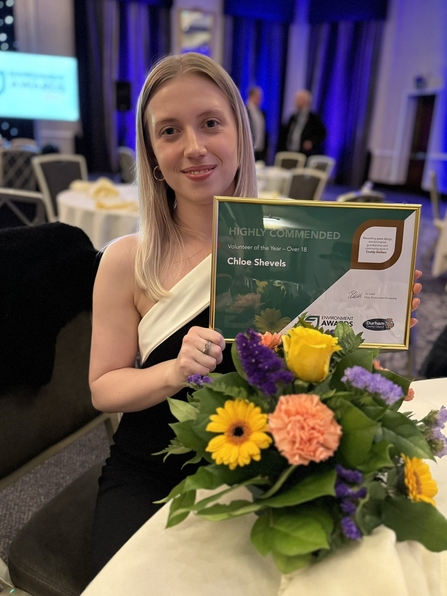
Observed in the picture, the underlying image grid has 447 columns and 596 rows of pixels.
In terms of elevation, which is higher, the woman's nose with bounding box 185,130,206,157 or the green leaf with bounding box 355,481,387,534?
the woman's nose with bounding box 185,130,206,157

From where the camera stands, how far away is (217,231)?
89 centimetres

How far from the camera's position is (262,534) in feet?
1.76

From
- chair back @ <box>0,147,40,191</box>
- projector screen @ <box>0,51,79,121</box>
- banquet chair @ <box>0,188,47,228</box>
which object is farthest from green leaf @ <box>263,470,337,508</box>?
projector screen @ <box>0,51,79,121</box>

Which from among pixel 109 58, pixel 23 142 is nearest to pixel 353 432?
pixel 23 142

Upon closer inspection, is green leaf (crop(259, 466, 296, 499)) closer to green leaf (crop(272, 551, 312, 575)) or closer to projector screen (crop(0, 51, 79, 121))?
green leaf (crop(272, 551, 312, 575))

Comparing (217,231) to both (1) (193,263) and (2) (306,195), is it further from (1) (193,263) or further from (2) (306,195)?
(2) (306,195)

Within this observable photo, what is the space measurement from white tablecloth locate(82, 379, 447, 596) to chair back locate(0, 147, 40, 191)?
6.44 metres

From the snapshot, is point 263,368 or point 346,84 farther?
point 346,84

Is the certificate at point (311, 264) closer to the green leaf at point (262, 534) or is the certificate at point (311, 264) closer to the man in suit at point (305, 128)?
the green leaf at point (262, 534)

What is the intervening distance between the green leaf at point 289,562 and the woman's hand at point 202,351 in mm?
374

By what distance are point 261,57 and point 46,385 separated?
1150cm

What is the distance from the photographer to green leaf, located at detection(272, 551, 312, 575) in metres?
0.51

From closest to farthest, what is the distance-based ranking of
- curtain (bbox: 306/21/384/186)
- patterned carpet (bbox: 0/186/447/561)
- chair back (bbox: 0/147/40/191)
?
patterned carpet (bbox: 0/186/447/561)
chair back (bbox: 0/147/40/191)
curtain (bbox: 306/21/384/186)
